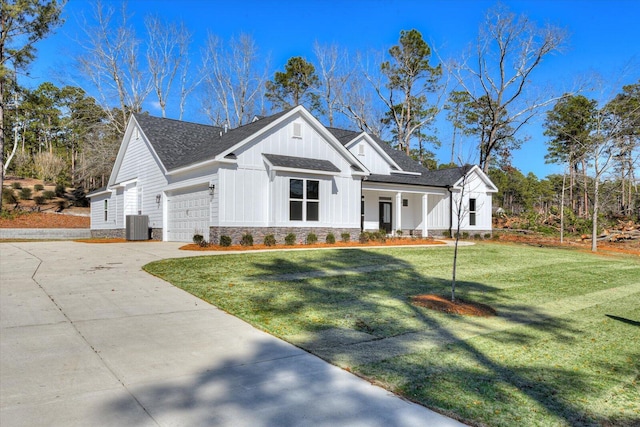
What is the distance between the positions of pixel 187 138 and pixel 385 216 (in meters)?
11.4

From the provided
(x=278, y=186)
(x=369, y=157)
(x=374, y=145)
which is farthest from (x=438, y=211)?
(x=278, y=186)

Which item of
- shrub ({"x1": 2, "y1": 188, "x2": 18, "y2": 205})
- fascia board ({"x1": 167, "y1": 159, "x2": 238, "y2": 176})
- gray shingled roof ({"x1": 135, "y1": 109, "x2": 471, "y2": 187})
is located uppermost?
gray shingled roof ({"x1": 135, "y1": 109, "x2": 471, "y2": 187})

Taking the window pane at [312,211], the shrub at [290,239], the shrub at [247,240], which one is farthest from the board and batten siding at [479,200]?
the shrub at [247,240]

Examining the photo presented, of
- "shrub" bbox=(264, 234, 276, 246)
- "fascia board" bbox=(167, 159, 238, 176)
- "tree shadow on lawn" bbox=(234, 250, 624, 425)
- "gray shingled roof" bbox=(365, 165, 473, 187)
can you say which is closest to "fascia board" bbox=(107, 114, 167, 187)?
"fascia board" bbox=(167, 159, 238, 176)

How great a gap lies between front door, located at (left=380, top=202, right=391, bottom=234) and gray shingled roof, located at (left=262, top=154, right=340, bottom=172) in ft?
22.2

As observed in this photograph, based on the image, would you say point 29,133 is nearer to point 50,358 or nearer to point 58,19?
point 58,19

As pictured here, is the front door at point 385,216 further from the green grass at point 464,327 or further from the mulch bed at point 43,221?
the mulch bed at point 43,221

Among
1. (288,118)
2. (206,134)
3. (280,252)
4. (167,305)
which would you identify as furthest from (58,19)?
(167,305)

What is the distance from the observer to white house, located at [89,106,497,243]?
52.9ft

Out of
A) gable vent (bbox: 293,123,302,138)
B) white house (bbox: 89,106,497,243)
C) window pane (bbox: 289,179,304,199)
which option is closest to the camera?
white house (bbox: 89,106,497,243)

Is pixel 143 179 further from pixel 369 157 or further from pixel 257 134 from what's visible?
pixel 369 157

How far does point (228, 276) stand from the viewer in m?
8.98

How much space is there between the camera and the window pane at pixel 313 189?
1727 cm

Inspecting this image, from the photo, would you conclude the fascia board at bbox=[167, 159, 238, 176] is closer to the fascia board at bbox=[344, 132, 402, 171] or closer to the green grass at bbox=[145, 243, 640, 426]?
the green grass at bbox=[145, 243, 640, 426]
